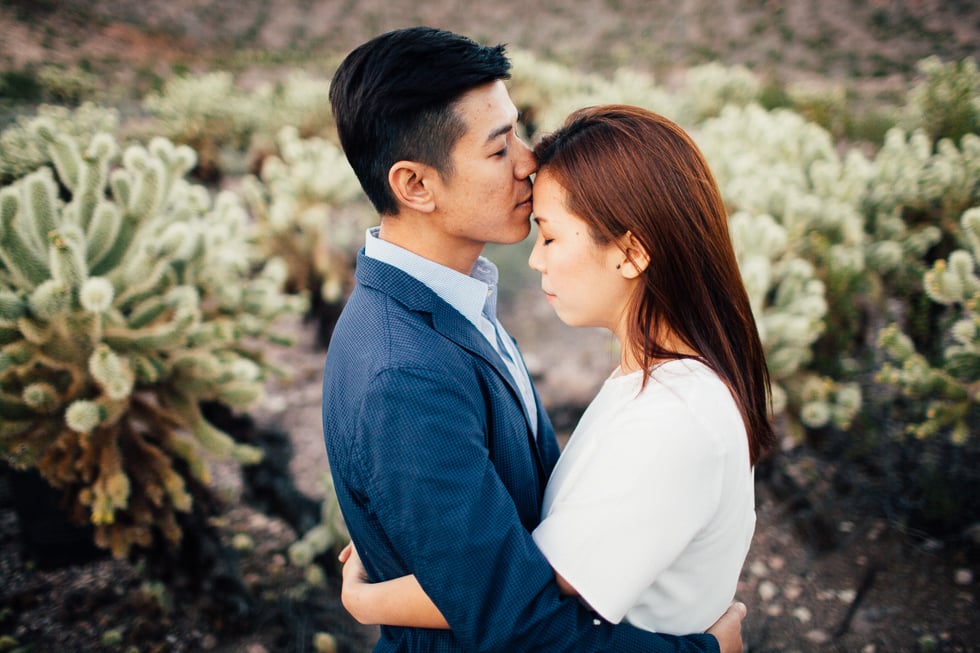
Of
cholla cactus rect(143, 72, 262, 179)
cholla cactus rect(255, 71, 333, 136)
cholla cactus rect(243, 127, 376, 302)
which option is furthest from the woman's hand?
cholla cactus rect(255, 71, 333, 136)

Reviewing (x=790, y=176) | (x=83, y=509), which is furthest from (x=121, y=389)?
(x=790, y=176)

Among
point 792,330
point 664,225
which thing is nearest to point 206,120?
point 792,330

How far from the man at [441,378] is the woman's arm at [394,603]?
61 millimetres

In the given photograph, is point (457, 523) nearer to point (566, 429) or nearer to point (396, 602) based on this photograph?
point (396, 602)

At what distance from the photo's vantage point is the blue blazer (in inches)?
49.0

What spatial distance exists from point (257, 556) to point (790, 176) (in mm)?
4664

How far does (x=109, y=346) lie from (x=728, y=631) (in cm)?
301

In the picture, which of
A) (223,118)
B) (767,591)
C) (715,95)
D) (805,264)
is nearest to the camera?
(767,591)

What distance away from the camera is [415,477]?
1.24 meters

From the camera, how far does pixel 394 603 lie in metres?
1.44

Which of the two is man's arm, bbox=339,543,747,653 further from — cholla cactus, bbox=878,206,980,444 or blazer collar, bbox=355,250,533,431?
cholla cactus, bbox=878,206,980,444

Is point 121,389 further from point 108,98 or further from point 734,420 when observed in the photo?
point 108,98

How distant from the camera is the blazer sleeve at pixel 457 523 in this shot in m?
1.24

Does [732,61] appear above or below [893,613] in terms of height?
above
